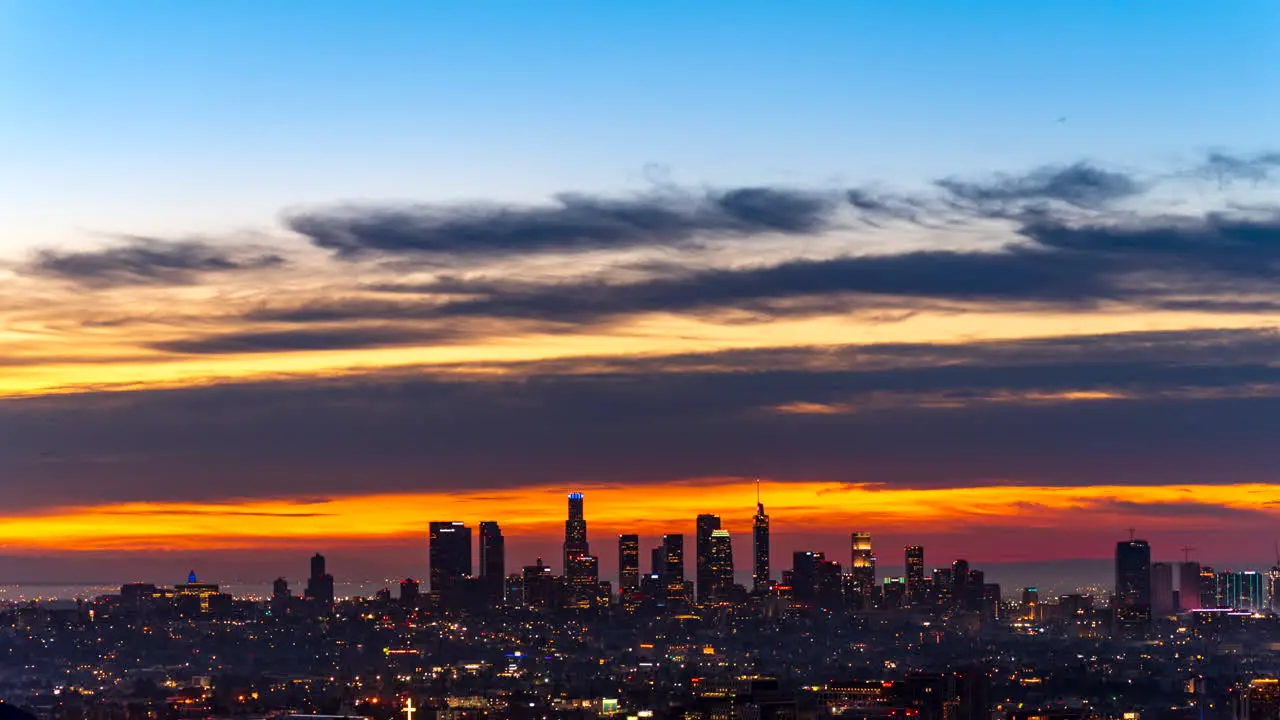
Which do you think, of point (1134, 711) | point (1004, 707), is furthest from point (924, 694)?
point (1134, 711)

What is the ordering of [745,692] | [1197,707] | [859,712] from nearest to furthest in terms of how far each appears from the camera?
1. [859,712]
2. [745,692]
3. [1197,707]

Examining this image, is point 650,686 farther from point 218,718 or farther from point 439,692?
point 218,718

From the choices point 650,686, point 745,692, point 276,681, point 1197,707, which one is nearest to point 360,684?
point 276,681

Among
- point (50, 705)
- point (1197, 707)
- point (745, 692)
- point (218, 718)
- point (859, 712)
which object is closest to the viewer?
point (218, 718)

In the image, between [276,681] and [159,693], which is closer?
[159,693]

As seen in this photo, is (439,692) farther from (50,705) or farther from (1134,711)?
(1134,711)

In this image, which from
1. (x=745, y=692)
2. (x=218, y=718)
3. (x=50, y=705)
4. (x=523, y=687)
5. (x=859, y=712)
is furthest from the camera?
(x=523, y=687)

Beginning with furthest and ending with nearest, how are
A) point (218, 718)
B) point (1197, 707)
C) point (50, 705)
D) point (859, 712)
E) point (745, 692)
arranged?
point (1197, 707) → point (745, 692) → point (859, 712) → point (50, 705) → point (218, 718)

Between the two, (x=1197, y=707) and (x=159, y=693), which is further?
(x=1197, y=707)
